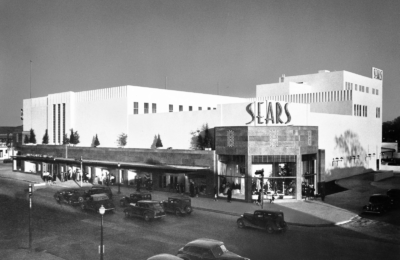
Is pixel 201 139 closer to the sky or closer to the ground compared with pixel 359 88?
closer to the ground

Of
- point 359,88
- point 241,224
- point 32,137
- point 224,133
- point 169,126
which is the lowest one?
point 241,224

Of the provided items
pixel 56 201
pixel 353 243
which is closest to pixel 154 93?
pixel 56 201

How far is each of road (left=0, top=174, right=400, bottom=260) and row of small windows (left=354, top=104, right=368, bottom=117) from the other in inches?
1404

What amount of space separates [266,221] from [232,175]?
43.3 ft

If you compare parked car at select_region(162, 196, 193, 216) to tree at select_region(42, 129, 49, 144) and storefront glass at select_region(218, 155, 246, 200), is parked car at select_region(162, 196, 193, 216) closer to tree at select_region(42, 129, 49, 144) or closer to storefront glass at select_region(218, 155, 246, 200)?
storefront glass at select_region(218, 155, 246, 200)

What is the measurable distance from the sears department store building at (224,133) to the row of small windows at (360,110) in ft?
0.52

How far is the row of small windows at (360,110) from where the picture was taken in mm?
56200

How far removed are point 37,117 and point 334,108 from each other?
54311 millimetres

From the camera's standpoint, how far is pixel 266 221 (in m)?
22.3

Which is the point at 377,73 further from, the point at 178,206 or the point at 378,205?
the point at 178,206

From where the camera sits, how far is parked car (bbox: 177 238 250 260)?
1562cm

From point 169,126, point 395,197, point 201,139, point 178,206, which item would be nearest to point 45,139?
point 169,126

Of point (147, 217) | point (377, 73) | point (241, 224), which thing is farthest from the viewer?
point (377, 73)

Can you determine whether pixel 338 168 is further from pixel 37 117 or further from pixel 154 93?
pixel 37 117
